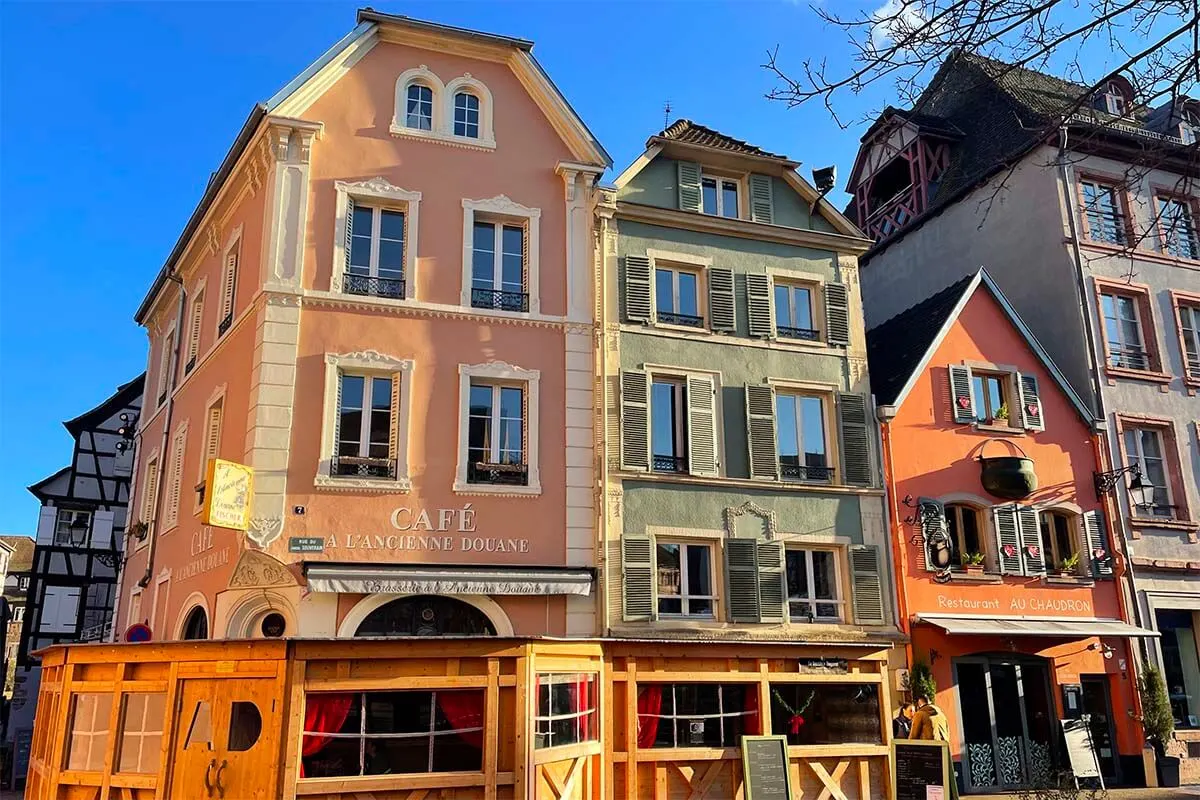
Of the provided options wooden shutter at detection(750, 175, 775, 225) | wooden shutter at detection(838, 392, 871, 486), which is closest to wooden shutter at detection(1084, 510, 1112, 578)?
wooden shutter at detection(838, 392, 871, 486)

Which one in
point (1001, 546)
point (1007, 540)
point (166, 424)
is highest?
point (166, 424)

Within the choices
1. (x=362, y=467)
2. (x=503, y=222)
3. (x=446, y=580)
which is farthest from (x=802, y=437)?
(x=362, y=467)

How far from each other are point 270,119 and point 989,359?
14.7 meters

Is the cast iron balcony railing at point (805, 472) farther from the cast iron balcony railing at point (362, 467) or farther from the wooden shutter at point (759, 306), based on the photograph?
the cast iron balcony railing at point (362, 467)

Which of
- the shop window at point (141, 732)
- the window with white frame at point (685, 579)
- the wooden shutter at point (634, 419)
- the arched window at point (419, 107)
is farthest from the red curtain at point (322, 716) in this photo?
the arched window at point (419, 107)

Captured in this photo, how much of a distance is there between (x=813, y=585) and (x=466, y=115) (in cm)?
1064

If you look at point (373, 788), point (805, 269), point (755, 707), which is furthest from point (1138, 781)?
point (373, 788)

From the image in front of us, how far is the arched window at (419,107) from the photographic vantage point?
1827cm

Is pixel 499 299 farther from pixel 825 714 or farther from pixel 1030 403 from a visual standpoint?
pixel 1030 403

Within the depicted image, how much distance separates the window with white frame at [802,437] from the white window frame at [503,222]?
202 inches

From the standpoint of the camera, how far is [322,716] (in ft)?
31.8

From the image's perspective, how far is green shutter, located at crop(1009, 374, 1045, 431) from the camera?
2091 cm

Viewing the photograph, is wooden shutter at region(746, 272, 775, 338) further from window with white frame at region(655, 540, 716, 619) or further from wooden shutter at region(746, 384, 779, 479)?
window with white frame at region(655, 540, 716, 619)

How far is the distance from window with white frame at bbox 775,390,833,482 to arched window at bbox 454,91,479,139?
24.6 feet
